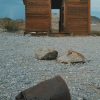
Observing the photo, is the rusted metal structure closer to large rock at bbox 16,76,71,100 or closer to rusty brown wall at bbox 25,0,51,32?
rusty brown wall at bbox 25,0,51,32

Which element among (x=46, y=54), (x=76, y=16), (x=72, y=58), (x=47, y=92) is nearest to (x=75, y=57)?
(x=72, y=58)

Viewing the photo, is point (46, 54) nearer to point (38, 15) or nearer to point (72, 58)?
point (72, 58)

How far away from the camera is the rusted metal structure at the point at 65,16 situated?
89.0 ft

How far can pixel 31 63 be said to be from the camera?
11828 millimetres

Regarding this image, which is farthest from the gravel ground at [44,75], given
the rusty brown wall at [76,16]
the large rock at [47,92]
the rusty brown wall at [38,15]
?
the rusty brown wall at [76,16]

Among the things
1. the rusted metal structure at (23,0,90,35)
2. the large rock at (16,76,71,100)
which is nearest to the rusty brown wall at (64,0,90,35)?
the rusted metal structure at (23,0,90,35)

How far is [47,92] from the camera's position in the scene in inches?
220

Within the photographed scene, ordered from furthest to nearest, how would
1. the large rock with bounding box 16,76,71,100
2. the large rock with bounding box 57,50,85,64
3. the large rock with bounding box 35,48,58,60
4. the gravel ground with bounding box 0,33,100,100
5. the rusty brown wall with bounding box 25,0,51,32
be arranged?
the rusty brown wall with bounding box 25,0,51,32 < the large rock with bounding box 35,48,58,60 < the large rock with bounding box 57,50,85,64 < the gravel ground with bounding box 0,33,100,100 < the large rock with bounding box 16,76,71,100

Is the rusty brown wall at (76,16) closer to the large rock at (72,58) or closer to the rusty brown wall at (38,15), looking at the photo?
the rusty brown wall at (38,15)

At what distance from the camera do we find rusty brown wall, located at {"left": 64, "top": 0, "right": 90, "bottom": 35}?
Answer: 27.5 metres

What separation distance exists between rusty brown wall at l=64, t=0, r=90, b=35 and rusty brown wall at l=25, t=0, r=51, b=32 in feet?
4.44

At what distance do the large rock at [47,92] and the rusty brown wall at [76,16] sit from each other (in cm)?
2186

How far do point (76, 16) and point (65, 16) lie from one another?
2.70 feet

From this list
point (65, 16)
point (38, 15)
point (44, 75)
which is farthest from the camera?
point (65, 16)
